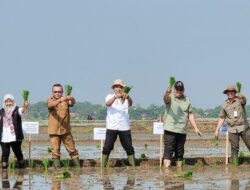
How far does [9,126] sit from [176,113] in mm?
3307

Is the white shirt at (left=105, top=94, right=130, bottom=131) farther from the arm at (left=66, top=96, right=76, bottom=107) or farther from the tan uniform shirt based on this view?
the tan uniform shirt

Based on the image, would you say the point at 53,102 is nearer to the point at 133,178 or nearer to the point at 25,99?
the point at 25,99

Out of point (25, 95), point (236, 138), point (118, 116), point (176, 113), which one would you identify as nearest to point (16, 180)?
point (25, 95)

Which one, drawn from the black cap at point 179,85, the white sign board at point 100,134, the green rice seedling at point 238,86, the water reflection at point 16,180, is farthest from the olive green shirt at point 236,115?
the water reflection at point 16,180

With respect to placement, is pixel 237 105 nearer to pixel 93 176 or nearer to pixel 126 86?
pixel 126 86

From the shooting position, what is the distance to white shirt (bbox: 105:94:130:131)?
15.7 m

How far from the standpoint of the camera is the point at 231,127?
1647cm

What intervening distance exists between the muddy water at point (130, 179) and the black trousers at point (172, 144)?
0.31 m

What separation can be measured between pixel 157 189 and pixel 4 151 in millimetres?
4559

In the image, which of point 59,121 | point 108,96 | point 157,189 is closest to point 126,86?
point 108,96

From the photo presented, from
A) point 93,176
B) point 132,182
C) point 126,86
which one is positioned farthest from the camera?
point 126,86

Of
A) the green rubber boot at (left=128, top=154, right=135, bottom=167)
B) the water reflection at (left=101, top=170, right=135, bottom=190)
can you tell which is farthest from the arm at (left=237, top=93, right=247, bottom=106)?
the water reflection at (left=101, top=170, right=135, bottom=190)

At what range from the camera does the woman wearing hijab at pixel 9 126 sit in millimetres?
15758

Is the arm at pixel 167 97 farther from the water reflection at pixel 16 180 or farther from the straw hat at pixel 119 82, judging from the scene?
the water reflection at pixel 16 180
